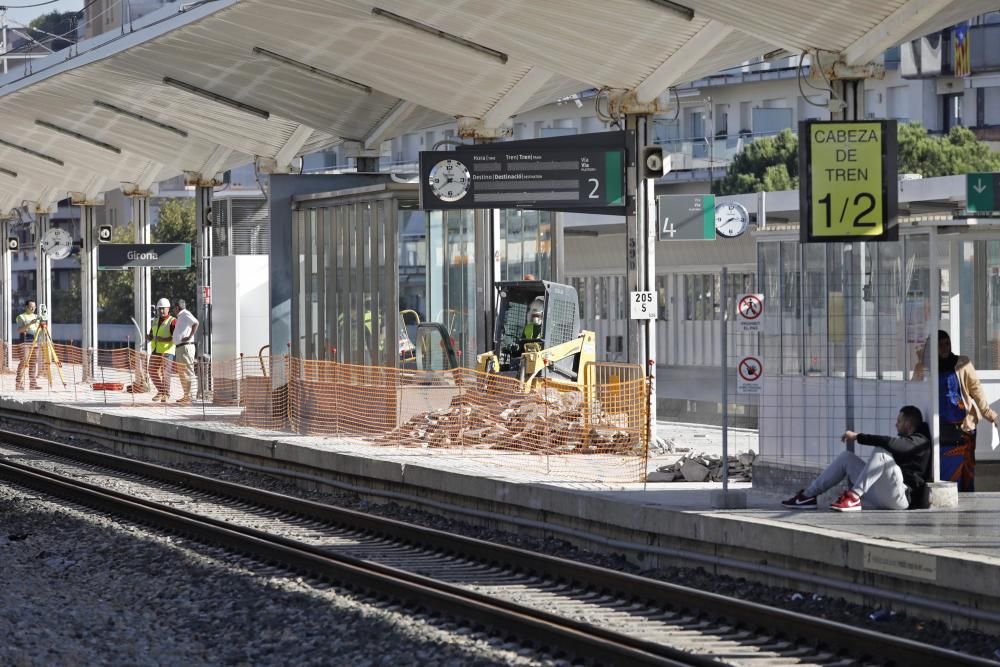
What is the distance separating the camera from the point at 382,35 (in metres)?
21.8

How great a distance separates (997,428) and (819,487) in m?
2.58

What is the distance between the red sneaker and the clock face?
6820 millimetres

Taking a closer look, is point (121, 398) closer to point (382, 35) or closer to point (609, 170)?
point (382, 35)

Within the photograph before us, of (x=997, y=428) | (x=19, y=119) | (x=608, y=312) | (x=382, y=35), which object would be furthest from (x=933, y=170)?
(x=997, y=428)

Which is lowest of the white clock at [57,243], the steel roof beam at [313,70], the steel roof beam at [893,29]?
the white clock at [57,243]

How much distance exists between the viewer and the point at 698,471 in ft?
54.0

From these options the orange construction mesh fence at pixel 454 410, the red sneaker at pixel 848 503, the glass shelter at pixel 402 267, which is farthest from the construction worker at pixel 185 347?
the red sneaker at pixel 848 503

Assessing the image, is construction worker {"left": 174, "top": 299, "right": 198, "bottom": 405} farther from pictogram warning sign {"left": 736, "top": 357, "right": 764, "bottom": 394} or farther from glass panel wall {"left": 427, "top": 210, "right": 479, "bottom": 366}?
pictogram warning sign {"left": 736, "top": 357, "right": 764, "bottom": 394}

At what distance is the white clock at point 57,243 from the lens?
40.5 m

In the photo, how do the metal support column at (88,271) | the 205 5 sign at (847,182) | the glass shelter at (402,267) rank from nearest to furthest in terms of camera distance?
the 205 5 sign at (847,182) → the glass shelter at (402,267) → the metal support column at (88,271)

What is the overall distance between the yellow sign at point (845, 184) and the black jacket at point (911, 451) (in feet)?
5.58

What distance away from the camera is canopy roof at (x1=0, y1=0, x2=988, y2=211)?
17.1 metres

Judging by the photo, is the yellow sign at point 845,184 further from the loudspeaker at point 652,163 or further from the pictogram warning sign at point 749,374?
the loudspeaker at point 652,163

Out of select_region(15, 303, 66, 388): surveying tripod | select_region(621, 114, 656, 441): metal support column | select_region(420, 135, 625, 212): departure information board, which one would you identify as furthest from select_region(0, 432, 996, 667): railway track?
select_region(15, 303, 66, 388): surveying tripod
